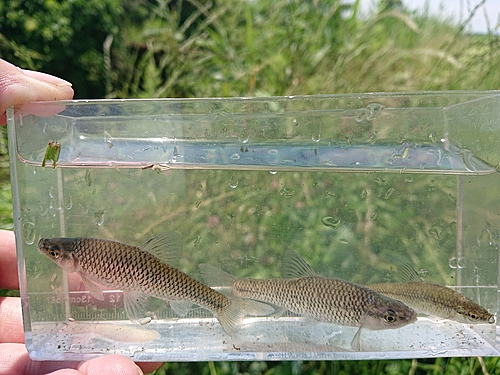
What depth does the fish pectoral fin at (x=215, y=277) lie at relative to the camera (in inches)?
71.4

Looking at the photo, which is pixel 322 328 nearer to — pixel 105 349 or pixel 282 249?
pixel 282 249

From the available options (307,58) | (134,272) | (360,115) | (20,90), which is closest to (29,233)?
(134,272)

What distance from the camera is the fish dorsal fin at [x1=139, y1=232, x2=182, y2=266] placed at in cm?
171

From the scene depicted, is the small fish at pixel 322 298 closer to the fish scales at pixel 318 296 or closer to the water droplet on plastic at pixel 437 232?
the fish scales at pixel 318 296

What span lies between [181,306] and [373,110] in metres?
1.05

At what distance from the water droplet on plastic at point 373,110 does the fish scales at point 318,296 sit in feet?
2.12

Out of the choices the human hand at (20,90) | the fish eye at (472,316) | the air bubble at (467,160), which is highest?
the human hand at (20,90)

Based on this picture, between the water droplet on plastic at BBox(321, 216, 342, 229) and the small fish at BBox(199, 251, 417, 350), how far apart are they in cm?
18

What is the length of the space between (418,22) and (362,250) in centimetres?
346

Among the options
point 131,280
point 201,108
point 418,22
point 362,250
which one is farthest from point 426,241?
point 418,22

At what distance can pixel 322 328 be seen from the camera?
1.82m

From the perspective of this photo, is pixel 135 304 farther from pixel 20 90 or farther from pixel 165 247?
pixel 20 90

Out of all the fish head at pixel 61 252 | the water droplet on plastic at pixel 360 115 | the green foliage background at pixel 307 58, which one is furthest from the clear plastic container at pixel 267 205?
the green foliage background at pixel 307 58

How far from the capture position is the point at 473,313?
1.75 meters
